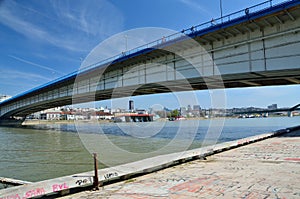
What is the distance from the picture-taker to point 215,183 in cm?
711

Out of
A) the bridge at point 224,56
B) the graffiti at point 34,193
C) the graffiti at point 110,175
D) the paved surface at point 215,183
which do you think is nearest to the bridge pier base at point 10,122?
the bridge at point 224,56

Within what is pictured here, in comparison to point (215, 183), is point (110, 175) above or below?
above

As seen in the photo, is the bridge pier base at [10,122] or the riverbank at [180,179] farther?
the bridge pier base at [10,122]

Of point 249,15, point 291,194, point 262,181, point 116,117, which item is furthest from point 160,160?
point 116,117

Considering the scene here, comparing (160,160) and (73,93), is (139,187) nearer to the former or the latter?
(160,160)

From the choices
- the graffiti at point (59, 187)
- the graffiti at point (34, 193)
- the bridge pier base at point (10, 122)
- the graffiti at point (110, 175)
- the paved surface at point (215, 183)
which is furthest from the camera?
the bridge pier base at point (10, 122)

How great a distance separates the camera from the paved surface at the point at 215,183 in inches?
242

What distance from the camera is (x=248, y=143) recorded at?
1745 cm

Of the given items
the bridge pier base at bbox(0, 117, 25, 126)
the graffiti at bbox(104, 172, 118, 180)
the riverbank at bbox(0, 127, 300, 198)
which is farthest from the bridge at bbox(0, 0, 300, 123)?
the bridge pier base at bbox(0, 117, 25, 126)

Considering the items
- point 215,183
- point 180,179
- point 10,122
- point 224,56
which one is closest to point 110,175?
point 180,179

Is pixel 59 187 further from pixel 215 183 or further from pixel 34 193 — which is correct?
pixel 215 183

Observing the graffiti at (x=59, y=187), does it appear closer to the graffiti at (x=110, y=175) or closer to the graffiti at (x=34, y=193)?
the graffiti at (x=34, y=193)

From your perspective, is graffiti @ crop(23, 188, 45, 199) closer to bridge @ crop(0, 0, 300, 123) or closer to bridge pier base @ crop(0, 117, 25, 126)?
bridge @ crop(0, 0, 300, 123)

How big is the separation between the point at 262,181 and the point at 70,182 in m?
5.57
